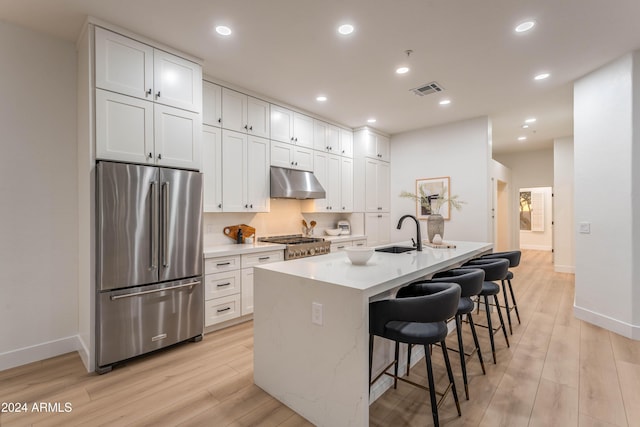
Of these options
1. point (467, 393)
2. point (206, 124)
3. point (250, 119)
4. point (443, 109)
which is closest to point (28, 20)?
point (206, 124)

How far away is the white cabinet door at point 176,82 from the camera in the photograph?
2.79 metres

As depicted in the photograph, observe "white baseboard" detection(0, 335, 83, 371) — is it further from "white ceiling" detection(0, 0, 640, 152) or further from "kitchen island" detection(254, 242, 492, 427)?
"white ceiling" detection(0, 0, 640, 152)

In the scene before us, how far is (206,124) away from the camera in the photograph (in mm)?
3459

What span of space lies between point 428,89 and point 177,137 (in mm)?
3082

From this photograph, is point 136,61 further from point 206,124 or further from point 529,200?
point 529,200

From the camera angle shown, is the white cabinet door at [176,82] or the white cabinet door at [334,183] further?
the white cabinet door at [334,183]

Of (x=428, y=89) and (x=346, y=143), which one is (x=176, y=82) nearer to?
(x=428, y=89)

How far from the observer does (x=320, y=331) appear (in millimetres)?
1750

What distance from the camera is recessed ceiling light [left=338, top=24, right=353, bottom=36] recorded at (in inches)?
101

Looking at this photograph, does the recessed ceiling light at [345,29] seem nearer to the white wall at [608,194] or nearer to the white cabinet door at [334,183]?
the white cabinet door at [334,183]

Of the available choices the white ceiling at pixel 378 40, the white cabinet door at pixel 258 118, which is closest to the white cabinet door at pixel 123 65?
the white ceiling at pixel 378 40

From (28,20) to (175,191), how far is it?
1783mm

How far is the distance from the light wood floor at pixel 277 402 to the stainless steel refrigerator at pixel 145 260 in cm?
24

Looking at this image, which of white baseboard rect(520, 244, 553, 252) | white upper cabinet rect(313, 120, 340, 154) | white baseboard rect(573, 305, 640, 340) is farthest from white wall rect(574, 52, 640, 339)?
white baseboard rect(520, 244, 553, 252)
